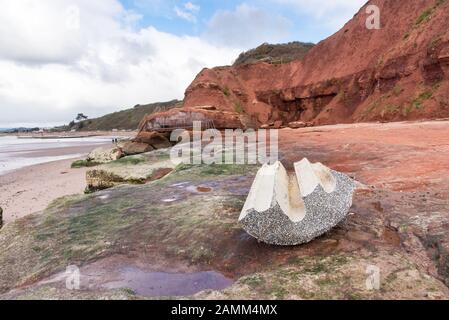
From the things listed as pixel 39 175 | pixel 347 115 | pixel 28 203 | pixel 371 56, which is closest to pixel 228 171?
pixel 28 203

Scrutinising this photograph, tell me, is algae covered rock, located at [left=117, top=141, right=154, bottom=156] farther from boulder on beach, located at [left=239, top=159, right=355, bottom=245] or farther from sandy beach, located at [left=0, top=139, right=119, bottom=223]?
boulder on beach, located at [left=239, top=159, right=355, bottom=245]

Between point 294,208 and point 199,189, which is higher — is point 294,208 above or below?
above

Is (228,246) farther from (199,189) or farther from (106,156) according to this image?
(106,156)

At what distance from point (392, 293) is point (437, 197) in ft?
7.13

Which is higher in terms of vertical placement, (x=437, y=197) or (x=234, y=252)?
(x=437, y=197)

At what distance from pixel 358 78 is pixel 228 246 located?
78.7 ft

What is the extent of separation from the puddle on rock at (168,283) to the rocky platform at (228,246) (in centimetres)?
2

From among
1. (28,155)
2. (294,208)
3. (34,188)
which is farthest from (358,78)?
(28,155)

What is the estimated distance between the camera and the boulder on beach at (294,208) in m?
3.09

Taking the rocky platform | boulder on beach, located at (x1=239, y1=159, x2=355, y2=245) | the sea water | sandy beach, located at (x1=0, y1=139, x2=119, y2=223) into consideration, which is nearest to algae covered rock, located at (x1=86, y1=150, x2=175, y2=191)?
sandy beach, located at (x1=0, y1=139, x2=119, y2=223)

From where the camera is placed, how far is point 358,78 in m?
24.8

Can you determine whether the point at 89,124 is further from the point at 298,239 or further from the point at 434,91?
the point at 298,239

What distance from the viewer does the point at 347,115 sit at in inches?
972

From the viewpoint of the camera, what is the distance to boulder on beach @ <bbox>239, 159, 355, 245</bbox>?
3094 millimetres
